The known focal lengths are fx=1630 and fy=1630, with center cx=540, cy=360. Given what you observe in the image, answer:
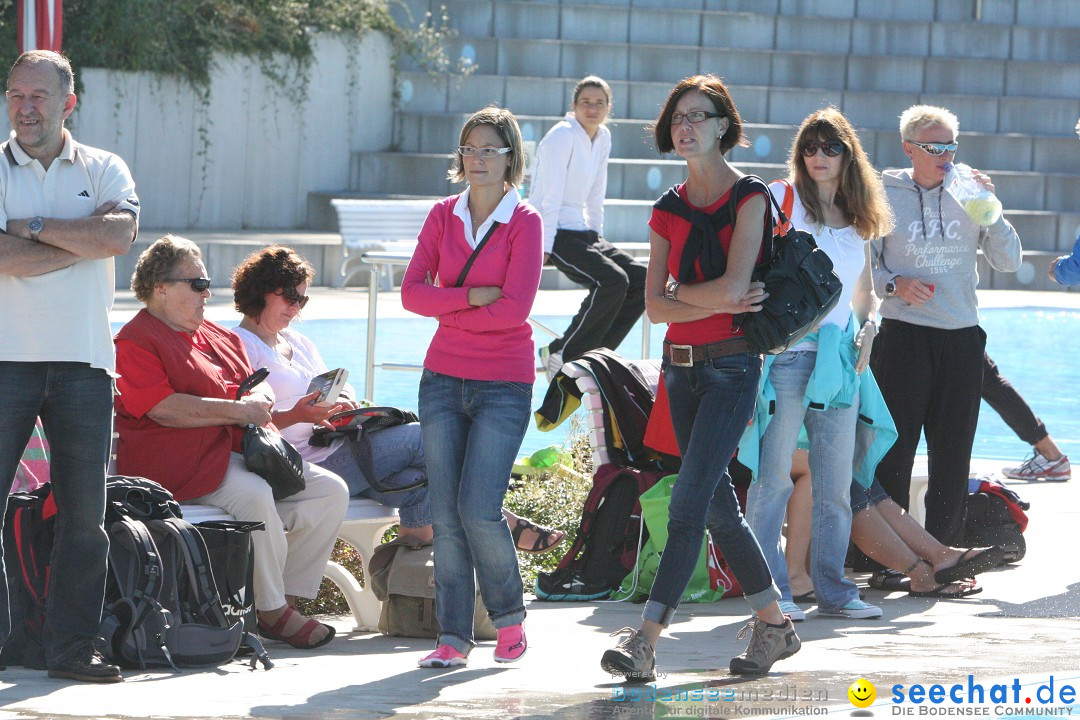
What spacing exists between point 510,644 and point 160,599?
38.9 inches

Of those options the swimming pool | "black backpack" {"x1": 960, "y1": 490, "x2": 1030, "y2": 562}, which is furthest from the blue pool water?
"black backpack" {"x1": 960, "y1": 490, "x2": 1030, "y2": 562}

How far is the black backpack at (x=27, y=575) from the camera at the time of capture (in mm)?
4453

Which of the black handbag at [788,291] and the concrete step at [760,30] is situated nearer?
the black handbag at [788,291]

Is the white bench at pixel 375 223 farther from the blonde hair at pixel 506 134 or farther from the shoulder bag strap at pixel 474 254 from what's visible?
the shoulder bag strap at pixel 474 254

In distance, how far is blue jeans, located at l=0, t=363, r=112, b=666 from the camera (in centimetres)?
428

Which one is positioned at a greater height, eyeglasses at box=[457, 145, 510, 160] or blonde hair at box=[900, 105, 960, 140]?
blonde hair at box=[900, 105, 960, 140]

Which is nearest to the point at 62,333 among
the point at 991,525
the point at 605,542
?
the point at 605,542

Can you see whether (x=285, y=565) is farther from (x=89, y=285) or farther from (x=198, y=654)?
(x=89, y=285)

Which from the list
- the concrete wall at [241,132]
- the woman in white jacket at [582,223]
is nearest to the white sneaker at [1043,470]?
the woman in white jacket at [582,223]

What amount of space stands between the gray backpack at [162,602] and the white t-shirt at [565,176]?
14.1 ft

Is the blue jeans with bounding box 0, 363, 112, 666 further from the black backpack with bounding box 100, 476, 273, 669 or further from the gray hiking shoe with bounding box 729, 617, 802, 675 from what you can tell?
the gray hiking shoe with bounding box 729, 617, 802, 675

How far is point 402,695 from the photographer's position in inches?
165

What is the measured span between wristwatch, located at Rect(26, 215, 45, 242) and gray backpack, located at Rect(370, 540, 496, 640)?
63.8 inches

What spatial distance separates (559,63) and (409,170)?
94.2 inches
